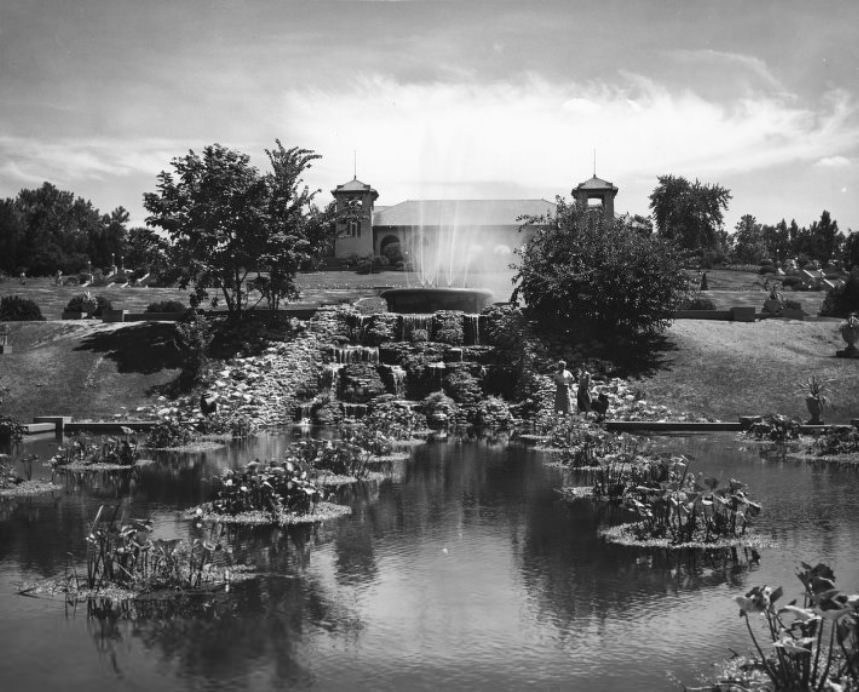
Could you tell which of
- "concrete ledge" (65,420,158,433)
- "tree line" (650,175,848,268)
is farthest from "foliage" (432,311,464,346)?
"tree line" (650,175,848,268)

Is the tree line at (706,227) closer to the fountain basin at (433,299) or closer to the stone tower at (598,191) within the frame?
the stone tower at (598,191)

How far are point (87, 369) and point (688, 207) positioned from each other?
8771cm

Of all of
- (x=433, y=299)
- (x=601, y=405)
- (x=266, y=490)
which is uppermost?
(x=433, y=299)

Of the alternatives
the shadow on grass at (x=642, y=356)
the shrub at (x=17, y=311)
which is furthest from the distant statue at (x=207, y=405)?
the shrub at (x=17, y=311)

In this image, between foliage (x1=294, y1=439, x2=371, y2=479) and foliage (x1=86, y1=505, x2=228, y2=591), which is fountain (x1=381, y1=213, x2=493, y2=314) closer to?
foliage (x1=294, y1=439, x2=371, y2=479)

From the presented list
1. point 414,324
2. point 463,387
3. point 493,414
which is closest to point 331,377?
point 463,387

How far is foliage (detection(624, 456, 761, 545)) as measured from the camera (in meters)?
11.7

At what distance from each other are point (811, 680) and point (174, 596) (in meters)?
6.24

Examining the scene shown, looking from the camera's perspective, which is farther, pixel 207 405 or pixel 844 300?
pixel 844 300

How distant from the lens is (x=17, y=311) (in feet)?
160

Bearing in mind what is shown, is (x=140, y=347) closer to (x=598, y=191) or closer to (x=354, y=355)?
(x=354, y=355)

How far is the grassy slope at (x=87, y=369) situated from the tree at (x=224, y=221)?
3.53 m

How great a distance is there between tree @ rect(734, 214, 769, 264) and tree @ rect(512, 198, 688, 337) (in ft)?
309

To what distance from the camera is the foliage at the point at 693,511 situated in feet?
38.4
